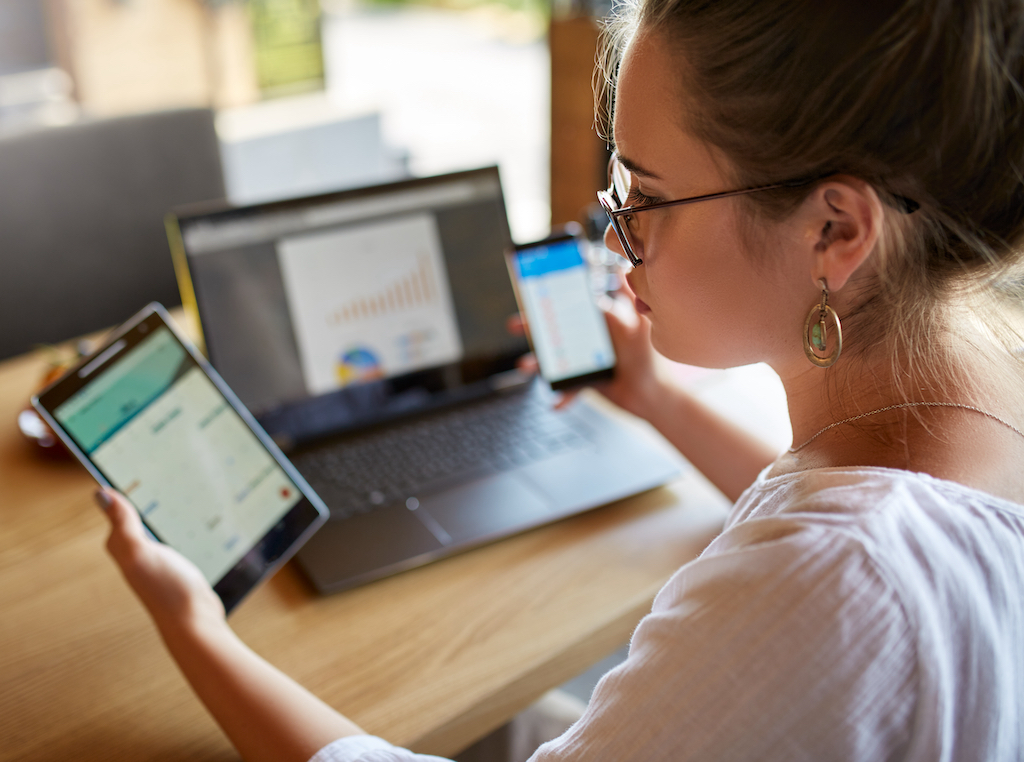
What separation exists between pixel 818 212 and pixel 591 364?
54 centimetres

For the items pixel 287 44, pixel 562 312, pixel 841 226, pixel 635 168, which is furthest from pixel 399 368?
pixel 287 44

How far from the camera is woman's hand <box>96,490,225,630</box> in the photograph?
700 millimetres

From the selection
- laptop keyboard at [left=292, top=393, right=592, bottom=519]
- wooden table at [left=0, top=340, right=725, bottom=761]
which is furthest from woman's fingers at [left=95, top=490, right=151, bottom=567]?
laptop keyboard at [left=292, top=393, right=592, bottom=519]

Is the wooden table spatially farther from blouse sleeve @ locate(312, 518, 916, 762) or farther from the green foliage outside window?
the green foliage outside window

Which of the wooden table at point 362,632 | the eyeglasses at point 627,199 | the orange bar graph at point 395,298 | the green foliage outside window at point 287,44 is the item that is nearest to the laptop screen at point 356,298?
the orange bar graph at point 395,298

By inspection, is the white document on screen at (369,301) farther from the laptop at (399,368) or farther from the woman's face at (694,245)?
the woman's face at (694,245)

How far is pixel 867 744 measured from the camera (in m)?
0.46

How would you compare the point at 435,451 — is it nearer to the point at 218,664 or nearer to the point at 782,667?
the point at 218,664

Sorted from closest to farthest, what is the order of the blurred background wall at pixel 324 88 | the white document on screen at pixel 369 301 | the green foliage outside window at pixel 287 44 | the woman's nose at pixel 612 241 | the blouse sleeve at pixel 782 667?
the blouse sleeve at pixel 782 667, the woman's nose at pixel 612 241, the white document on screen at pixel 369 301, the blurred background wall at pixel 324 88, the green foliage outside window at pixel 287 44

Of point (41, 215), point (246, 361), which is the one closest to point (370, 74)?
point (41, 215)

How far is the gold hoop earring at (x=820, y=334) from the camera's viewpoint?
0.58 metres

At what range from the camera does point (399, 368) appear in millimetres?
1087

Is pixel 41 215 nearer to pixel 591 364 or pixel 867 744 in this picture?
pixel 591 364

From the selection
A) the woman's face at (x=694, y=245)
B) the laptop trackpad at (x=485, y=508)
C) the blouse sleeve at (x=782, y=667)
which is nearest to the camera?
the blouse sleeve at (x=782, y=667)
